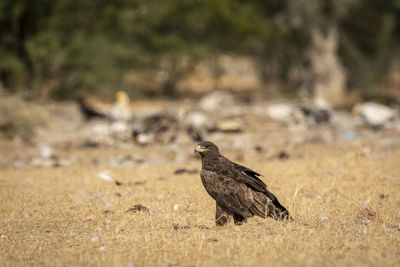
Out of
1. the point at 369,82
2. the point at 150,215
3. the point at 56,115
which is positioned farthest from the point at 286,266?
the point at 369,82

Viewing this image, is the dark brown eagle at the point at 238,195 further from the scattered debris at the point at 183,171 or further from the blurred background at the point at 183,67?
the blurred background at the point at 183,67

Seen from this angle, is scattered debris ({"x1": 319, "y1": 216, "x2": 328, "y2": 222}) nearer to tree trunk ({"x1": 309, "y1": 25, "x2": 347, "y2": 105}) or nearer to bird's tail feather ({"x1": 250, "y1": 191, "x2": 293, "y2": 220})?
bird's tail feather ({"x1": 250, "y1": 191, "x2": 293, "y2": 220})

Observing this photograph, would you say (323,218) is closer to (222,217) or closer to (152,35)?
(222,217)

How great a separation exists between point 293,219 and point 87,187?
10.7 ft

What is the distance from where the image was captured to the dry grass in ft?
12.9

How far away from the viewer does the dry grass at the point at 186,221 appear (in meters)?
3.92

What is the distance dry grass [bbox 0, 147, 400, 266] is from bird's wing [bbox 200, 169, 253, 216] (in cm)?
22

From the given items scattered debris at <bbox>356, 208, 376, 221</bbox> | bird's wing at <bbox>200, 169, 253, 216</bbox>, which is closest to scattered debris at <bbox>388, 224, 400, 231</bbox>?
scattered debris at <bbox>356, 208, 376, 221</bbox>

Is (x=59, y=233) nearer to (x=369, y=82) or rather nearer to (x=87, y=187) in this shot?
(x=87, y=187)

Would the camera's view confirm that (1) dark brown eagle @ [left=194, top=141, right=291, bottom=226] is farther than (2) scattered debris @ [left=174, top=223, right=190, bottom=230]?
No

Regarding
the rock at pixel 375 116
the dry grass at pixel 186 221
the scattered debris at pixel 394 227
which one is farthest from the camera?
the rock at pixel 375 116

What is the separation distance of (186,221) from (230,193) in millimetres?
675

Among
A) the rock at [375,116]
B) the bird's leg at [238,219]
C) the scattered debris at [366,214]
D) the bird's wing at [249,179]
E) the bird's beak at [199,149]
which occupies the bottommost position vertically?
the rock at [375,116]

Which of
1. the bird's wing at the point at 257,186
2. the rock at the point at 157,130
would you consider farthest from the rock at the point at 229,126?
the bird's wing at the point at 257,186
